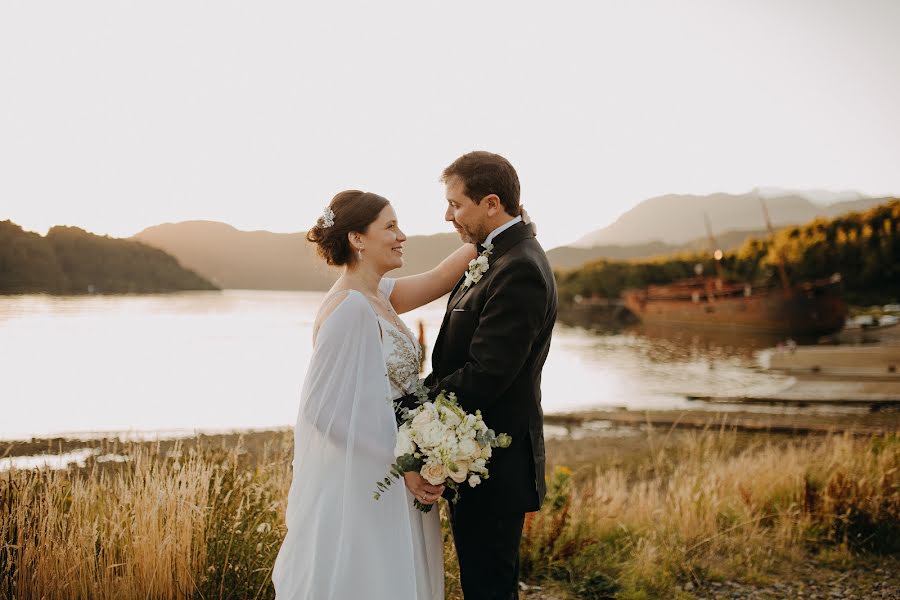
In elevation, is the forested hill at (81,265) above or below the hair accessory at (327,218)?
above

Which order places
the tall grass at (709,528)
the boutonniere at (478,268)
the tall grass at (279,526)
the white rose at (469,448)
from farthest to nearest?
the tall grass at (709,528) < the tall grass at (279,526) < the boutonniere at (478,268) < the white rose at (469,448)

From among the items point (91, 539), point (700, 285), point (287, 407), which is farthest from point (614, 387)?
point (700, 285)

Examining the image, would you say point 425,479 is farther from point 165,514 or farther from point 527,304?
point 165,514

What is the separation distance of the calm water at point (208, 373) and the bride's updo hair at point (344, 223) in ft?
43.5

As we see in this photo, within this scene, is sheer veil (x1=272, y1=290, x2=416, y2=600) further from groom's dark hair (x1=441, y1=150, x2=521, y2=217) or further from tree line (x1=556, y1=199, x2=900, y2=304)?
tree line (x1=556, y1=199, x2=900, y2=304)

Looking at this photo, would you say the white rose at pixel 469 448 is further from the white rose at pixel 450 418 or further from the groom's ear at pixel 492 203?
the groom's ear at pixel 492 203

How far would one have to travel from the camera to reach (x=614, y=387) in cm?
2555

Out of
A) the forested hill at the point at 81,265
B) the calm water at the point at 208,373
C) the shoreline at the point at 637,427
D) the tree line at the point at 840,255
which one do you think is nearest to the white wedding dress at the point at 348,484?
the shoreline at the point at 637,427

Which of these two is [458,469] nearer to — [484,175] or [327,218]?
[484,175]

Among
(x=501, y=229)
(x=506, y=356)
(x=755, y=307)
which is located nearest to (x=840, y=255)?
(x=755, y=307)

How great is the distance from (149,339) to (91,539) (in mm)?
49368

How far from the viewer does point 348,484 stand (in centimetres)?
286

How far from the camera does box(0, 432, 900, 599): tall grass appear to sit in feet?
11.3

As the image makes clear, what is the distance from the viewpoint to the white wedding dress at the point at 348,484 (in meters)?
2.85
